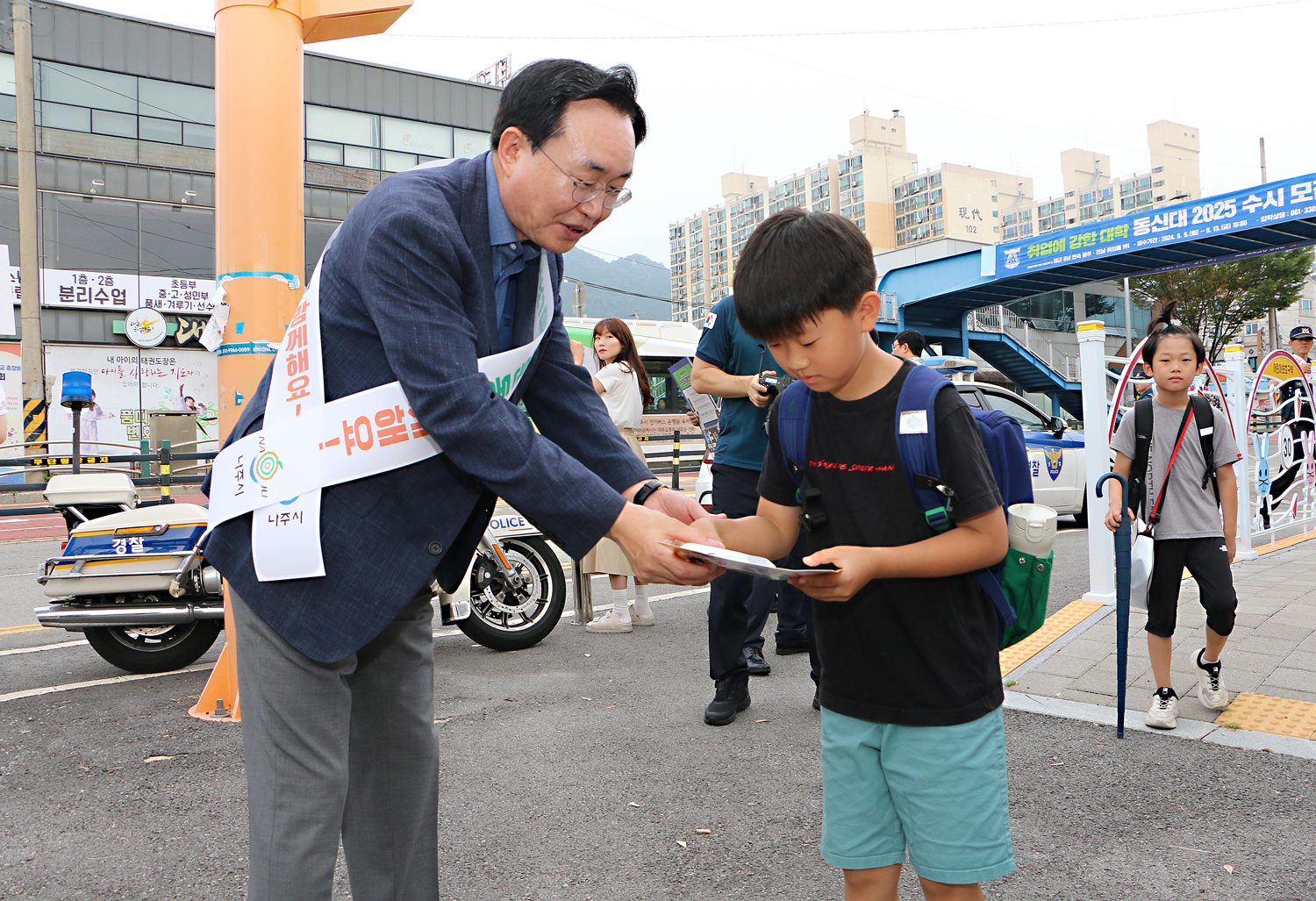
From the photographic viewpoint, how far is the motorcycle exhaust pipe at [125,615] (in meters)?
4.70

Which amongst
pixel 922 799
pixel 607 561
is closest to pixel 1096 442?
pixel 607 561

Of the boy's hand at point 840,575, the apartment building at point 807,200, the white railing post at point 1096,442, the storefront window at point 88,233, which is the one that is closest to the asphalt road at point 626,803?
the boy's hand at point 840,575

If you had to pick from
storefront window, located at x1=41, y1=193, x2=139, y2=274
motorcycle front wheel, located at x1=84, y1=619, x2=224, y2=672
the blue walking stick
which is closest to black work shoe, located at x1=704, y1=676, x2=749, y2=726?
the blue walking stick

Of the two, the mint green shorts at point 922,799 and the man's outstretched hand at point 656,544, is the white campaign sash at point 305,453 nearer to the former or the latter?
the man's outstretched hand at point 656,544

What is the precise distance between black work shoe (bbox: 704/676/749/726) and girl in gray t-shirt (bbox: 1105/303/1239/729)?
1.69 meters

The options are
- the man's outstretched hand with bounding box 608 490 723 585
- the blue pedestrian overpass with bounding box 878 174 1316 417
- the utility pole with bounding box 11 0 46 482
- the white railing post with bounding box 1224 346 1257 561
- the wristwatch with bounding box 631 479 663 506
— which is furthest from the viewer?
the blue pedestrian overpass with bounding box 878 174 1316 417

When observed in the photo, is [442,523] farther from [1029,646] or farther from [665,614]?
[665,614]

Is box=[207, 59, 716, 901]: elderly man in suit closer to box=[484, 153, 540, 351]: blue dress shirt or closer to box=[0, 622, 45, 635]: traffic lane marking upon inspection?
box=[484, 153, 540, 351]: blue dress shirt

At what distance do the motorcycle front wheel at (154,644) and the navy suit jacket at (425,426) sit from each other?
147 inches

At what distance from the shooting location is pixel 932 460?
5.85 feet

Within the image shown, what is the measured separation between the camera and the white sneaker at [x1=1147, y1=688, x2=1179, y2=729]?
3900mm

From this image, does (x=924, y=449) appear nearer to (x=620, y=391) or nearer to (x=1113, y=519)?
(x=1113, y=519)

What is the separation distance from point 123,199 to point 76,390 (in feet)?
72.5

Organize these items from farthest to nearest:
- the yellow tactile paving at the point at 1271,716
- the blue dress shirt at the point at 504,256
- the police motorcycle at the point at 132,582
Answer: the police motorcycle at the point at 132,582
the yellow tactile paving at the point at 1271,716
the blue dress shirt at the point at 504,256
